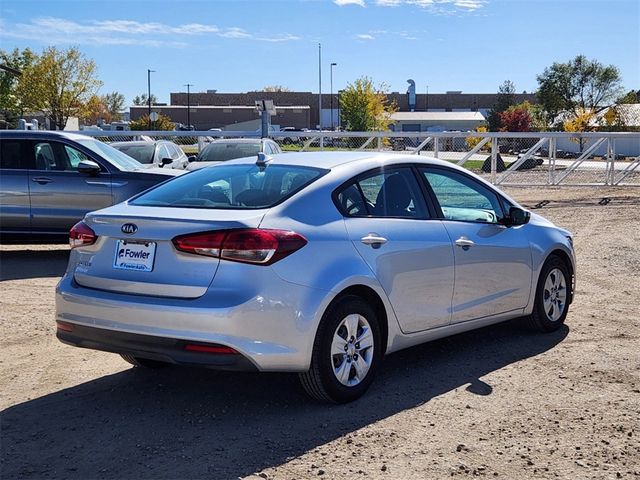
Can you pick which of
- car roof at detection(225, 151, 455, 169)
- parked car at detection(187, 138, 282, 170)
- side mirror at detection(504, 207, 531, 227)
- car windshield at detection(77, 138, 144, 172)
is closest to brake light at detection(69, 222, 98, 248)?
car roof at detection(225, 151, 455, 169)

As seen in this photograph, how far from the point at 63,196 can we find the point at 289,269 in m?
7.46

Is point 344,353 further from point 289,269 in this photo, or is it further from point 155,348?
point 155,348

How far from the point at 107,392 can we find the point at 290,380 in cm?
126

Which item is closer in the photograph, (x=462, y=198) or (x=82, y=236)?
(x=82, y=236)

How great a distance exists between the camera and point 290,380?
18.8 ft

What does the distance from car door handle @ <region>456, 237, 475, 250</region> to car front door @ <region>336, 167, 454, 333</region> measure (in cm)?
12

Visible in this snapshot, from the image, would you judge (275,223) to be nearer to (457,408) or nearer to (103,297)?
(103,297)

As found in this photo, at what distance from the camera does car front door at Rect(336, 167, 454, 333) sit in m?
5.52

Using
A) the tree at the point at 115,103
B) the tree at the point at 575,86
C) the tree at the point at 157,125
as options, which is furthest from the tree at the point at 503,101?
the tree at the point at 115,103

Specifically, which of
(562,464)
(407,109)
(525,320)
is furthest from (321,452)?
(407,109)

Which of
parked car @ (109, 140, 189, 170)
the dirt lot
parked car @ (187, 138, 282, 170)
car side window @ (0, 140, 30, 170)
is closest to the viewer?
the dirt lot

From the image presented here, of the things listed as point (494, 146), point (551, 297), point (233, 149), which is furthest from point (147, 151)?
point (551, 297)

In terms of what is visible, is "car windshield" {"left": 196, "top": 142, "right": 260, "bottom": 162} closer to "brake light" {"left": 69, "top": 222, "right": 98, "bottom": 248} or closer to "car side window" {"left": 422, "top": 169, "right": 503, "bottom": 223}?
"car side window" {"left": 422, "top": 169, "right": 503, "bottom": 223}

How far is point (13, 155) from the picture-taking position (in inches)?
459
